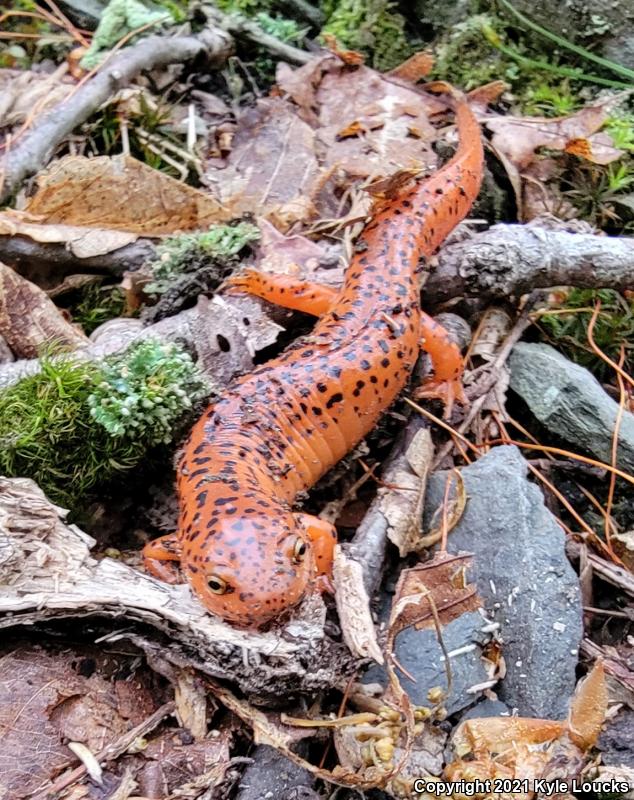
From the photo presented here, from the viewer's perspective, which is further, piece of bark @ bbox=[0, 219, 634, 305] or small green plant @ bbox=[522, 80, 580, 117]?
small green plant @ bbox=[522, 80, 580, 117]

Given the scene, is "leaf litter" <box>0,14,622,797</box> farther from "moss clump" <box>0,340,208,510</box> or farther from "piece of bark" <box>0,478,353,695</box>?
"moss clump" <box>0,340,208,510</box>

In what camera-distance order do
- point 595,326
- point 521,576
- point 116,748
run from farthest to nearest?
point 595,326, point 521,576, point 116,748

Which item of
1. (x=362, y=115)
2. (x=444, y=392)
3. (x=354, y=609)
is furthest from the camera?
(x=362, y=115)

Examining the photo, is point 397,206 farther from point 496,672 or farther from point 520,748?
point 520,748

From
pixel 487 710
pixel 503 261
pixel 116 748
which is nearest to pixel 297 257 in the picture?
pixel 503 261

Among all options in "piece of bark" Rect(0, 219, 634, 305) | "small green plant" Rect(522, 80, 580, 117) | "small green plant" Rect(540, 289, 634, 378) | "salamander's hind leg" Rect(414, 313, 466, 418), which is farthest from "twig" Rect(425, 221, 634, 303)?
"small green plant" Rect(522, 80, 580, 117)

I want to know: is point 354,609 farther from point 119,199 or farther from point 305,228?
point 119,199

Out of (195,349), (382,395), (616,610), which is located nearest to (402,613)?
(616,610)
